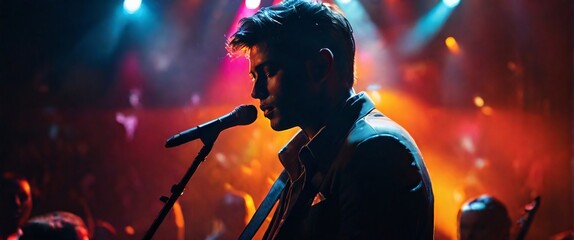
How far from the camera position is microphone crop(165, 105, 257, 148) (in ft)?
6.31

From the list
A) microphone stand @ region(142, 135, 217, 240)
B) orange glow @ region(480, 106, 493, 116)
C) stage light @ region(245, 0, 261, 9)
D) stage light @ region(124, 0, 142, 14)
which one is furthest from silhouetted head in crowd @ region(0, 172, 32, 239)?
orange glow @ region(480, 106, 493, 116)

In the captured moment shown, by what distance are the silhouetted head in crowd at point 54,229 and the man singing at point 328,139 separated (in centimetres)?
172

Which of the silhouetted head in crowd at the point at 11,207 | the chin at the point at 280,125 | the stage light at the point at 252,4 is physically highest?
the stage light at the point at 252,4

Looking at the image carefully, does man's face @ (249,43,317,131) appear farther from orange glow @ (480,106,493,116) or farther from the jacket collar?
orange glow @ (480,106,493,116)

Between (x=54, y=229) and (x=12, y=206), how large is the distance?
1.30 m

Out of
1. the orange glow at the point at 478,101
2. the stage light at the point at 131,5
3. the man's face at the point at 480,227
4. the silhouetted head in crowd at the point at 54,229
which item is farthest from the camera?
the orange glow at the point at 478,101

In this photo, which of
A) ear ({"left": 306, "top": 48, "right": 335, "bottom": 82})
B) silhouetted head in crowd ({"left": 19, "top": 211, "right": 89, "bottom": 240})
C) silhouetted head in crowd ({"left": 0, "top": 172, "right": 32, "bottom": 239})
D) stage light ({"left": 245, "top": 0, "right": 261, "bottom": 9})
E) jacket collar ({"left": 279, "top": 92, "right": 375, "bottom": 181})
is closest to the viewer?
jacket collar ({"left": 279, "top": 92, "right": 375, "bottom": 181})

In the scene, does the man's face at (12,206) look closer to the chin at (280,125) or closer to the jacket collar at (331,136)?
the chin at (280,125)

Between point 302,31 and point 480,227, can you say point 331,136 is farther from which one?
point 480,227

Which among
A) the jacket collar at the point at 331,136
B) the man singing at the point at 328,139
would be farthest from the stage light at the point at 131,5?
the jacket collar at the point at 331,136

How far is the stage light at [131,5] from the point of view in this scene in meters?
9.04

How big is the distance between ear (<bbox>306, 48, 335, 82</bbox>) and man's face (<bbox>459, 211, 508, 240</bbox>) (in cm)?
241

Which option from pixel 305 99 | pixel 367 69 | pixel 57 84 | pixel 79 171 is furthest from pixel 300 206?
pixel 367 69

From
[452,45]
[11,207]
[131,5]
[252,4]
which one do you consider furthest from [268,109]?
[452,45]
